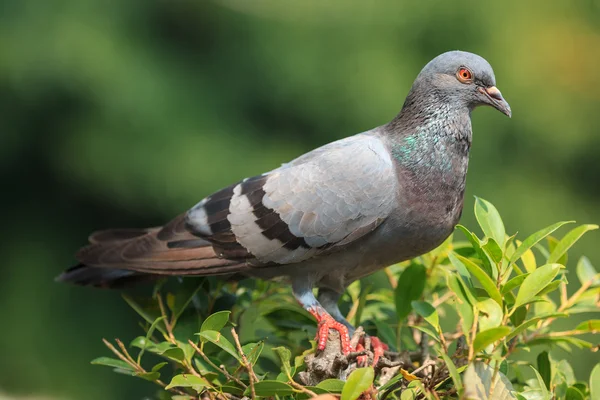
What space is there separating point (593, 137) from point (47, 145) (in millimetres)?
4114

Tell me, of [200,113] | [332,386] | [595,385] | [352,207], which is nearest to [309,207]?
[352,207]

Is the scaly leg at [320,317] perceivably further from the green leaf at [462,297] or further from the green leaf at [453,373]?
the green leaf at [453,373]

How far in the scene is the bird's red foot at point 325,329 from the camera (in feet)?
6.36

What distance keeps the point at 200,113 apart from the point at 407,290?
3.73 m

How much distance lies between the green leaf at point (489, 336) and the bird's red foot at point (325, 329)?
46 centimetres

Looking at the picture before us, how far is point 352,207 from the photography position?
222cm

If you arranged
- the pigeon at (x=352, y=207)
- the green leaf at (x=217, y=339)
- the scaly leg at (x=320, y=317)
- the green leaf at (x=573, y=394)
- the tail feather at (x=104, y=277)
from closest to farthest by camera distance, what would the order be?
1. the green leaf at (x=217, y=339)
2. the green leaf at (x=573, y=394)
3. the scaly leg at (x=320, y=317)
4. the pigeon at (x=352, y=207)
5. the tail feather at (x=104, y=277)

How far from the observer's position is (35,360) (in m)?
5.90

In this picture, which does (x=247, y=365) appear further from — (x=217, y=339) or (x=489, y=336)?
(x=489, y=336)

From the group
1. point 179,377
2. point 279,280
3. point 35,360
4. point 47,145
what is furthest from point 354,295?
point 35,360

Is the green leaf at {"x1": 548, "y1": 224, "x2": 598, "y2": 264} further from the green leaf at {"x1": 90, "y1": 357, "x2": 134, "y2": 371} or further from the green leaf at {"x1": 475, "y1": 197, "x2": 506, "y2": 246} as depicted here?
the green leaf at {"x1": 90, "y1": 357, "x2": 134, "y2": 371}

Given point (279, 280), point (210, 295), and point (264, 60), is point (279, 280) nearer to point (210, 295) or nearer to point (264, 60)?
point (210, 295)

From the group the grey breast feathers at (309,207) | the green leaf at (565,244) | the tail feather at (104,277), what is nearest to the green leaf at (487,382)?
the green leaf at (565,244)

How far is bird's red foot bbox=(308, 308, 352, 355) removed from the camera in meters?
1.94
